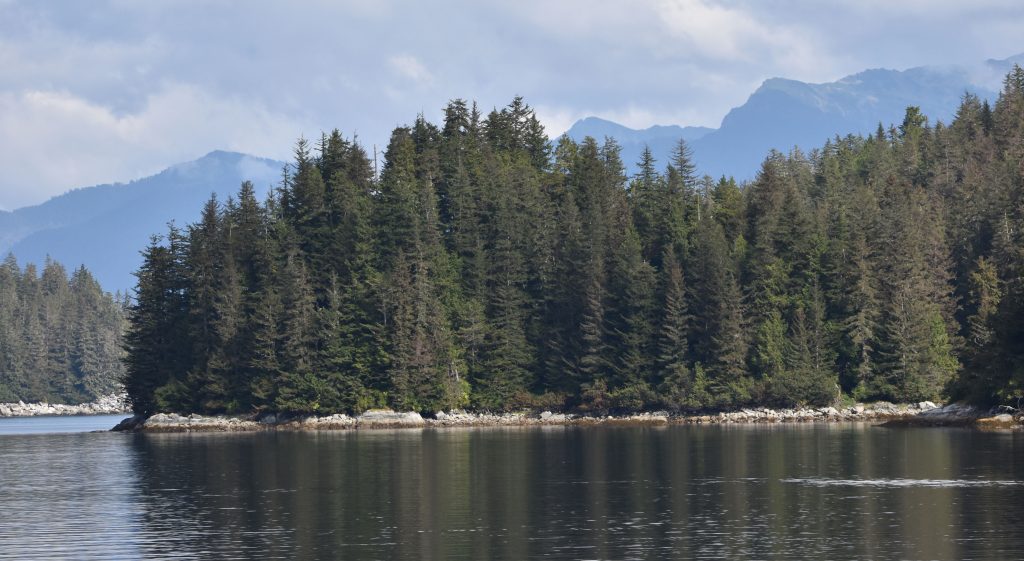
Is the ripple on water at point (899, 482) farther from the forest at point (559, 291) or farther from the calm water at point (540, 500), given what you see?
the forest at point (559, 291)

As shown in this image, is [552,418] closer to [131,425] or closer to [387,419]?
[387,419]

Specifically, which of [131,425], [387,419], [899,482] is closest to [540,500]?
[899,482]

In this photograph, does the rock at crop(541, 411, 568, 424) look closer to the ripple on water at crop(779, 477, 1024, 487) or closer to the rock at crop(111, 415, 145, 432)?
the rock at crop(111, 415, 145, 432)

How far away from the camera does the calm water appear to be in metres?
41.2

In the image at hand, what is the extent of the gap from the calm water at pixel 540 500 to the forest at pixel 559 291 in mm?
33034

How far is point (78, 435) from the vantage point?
129 meters

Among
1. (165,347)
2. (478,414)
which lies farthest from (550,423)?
(165,347)

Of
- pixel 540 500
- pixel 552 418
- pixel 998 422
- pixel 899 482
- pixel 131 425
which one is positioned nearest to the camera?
pixel 540 500

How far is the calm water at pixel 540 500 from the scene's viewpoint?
41.2 metres

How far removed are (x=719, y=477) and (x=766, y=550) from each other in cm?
2318

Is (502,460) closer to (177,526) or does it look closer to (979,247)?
(177,526)

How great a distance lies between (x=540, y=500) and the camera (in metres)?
54.3

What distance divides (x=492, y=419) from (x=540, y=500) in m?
77.8

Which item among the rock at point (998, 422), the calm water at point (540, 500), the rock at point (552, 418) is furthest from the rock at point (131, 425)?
the rock at point (998, 422)
